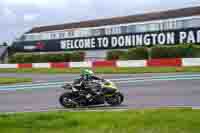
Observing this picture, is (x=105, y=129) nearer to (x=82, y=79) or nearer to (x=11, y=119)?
(x=11, y=119)

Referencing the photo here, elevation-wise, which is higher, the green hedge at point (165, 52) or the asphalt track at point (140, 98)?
the green hedge at point (165, 52)

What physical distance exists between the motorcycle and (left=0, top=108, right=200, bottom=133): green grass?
3.03 meters

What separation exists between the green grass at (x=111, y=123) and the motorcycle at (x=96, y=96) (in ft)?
9.94

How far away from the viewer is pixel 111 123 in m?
9.62

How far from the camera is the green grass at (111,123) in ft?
28.8

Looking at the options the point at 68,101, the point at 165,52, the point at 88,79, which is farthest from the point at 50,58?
the point at 88,79

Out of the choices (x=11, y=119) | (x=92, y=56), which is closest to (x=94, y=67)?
(x=92, y=56)

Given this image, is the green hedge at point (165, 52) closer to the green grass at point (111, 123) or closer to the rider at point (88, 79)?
the rider at point (88, 79)

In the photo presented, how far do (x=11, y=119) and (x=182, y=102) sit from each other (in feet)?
17.2

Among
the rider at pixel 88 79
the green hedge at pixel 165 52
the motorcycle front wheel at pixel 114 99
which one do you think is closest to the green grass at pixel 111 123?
the rider at pixel 88 79

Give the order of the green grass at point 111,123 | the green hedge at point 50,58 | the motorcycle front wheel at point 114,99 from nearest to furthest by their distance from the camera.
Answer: the green grass at point 111,123 < the motorcycle front wheel at point 114,99 < the green hedge at point 50,58

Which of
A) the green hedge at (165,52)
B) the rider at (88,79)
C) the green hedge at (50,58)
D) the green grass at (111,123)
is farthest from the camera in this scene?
the green hedge at (50,58)

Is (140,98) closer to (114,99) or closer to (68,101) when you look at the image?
(114,99)

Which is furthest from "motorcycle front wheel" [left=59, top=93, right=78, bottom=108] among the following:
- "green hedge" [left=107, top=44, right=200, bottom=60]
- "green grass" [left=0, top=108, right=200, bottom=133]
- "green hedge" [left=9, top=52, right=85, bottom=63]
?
"green hedge" [left=9, top=52, right=85, bottom=63]
